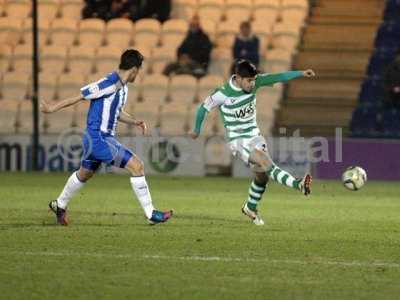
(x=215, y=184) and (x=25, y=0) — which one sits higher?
(x=25, y=0)

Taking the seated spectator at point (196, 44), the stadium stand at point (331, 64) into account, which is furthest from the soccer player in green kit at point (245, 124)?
the seated spectator at point (196, 44)

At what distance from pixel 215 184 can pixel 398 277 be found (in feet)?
39.4

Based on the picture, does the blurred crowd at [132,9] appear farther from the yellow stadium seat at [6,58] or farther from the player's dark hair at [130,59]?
the player's dark hair at [130,59]

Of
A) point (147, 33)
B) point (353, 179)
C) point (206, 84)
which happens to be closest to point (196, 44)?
point (206, 84)

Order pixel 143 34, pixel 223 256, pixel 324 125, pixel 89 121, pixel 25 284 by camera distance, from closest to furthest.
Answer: pixel 25 284 → pixel 223 256 → pixel 89 121 → pixel 324 125 → pixel 143 34

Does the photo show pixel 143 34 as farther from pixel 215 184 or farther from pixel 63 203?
pixel 63 203

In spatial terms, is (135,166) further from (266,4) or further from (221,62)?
(266,4)

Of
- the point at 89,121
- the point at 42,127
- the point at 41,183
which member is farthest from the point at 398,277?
the point at 42,127

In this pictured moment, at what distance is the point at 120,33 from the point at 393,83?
234 inches

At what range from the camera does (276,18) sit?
25.8 metres

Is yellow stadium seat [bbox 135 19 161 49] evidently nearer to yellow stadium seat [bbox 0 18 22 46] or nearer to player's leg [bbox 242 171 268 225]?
yellow stadium seat [bbox 0 18 22 46]

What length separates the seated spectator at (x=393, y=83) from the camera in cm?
2306

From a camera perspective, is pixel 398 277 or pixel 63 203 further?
pixel 63 203

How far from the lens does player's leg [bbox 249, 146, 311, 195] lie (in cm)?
1359
